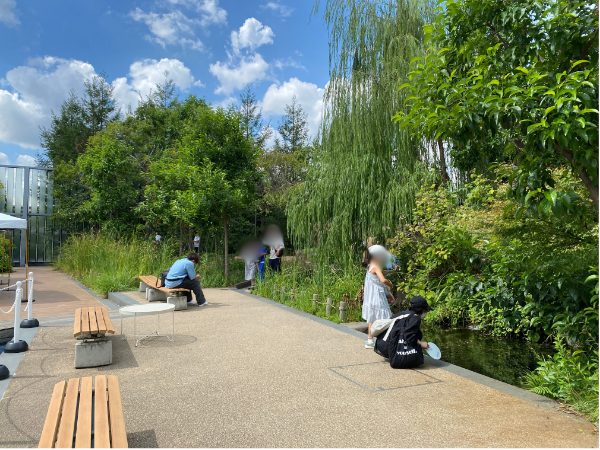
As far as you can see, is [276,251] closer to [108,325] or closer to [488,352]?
[488,352]

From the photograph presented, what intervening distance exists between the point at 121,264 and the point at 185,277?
442 cm

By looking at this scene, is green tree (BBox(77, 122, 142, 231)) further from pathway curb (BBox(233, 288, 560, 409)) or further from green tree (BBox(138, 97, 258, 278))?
pathway curb (BBox(233, 288, 560, 409))

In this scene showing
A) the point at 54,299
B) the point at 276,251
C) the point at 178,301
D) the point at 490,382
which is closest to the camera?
the point at 490,382

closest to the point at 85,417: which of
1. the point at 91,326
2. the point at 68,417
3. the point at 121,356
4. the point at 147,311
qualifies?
the point at 68,417

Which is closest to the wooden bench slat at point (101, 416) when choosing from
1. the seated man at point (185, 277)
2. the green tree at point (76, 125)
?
the seated man at point (185, 277)

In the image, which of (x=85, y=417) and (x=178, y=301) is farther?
(x=178, y=301)

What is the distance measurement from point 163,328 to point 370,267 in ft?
11.4

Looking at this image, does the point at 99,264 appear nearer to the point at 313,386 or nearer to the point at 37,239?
the point at 313,386

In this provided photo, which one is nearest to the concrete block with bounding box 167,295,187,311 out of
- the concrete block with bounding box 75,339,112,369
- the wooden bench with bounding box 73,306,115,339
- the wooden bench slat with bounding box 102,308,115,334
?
the wooden bench slat with bounding box 102,308,115,334

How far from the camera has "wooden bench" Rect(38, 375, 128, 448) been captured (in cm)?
265

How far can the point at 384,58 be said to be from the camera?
35.2 feet

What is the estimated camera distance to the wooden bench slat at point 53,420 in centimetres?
262

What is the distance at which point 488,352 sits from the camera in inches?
280

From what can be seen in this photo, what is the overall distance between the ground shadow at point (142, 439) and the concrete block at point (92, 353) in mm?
2014
